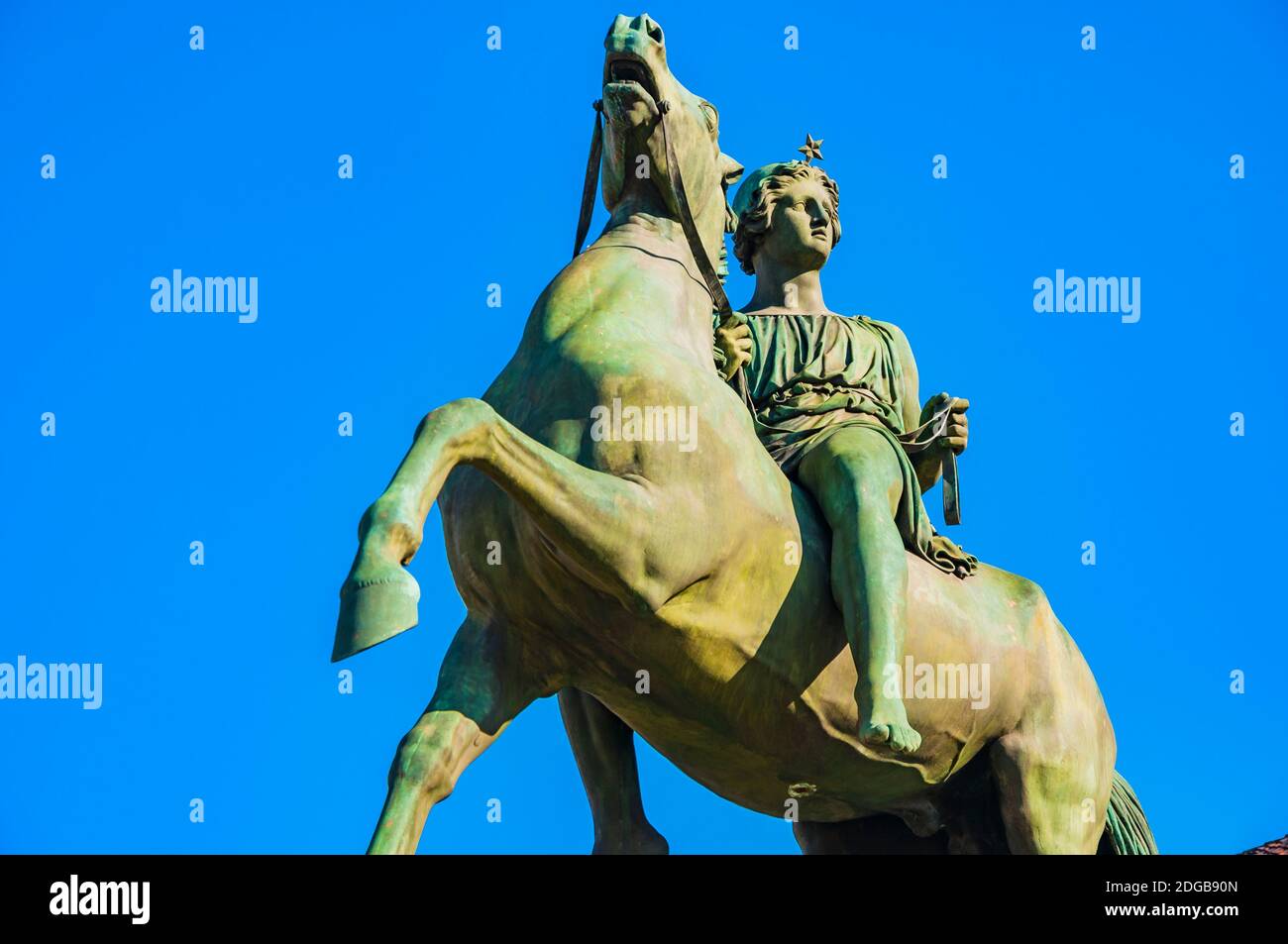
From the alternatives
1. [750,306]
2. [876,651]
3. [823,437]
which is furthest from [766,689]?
[750,306]

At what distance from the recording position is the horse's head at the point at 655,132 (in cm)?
1248

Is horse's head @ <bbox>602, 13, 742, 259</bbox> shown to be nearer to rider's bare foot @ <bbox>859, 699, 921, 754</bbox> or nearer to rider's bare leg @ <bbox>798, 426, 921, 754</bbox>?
rider's bare leg @ <bbox>798, 426, 921, 754</bbox>

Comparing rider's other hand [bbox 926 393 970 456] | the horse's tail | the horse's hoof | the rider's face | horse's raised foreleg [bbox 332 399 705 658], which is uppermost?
the rider's face

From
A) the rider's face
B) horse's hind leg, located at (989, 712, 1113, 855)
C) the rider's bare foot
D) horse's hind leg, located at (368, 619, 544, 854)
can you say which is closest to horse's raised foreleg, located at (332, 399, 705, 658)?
horse's hind leg, located at (368, 619, 544, 854)

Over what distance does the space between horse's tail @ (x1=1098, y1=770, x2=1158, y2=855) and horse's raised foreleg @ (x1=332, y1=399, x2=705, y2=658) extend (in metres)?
3.71

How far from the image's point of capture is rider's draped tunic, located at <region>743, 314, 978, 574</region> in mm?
13188

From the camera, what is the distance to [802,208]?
559 inches

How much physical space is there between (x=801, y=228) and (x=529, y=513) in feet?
11.6

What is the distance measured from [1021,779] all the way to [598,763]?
219 centimetres

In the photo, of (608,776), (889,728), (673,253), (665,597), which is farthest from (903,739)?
(673,253)

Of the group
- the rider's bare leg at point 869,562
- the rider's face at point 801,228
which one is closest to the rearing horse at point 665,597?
the rider's bare leg at point 869,562

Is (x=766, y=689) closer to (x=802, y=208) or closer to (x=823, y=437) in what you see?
(x=823, y=437)

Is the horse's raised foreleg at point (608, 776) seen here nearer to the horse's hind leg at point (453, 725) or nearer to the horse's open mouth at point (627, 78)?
the horse's hind leg at point (453, 725)
